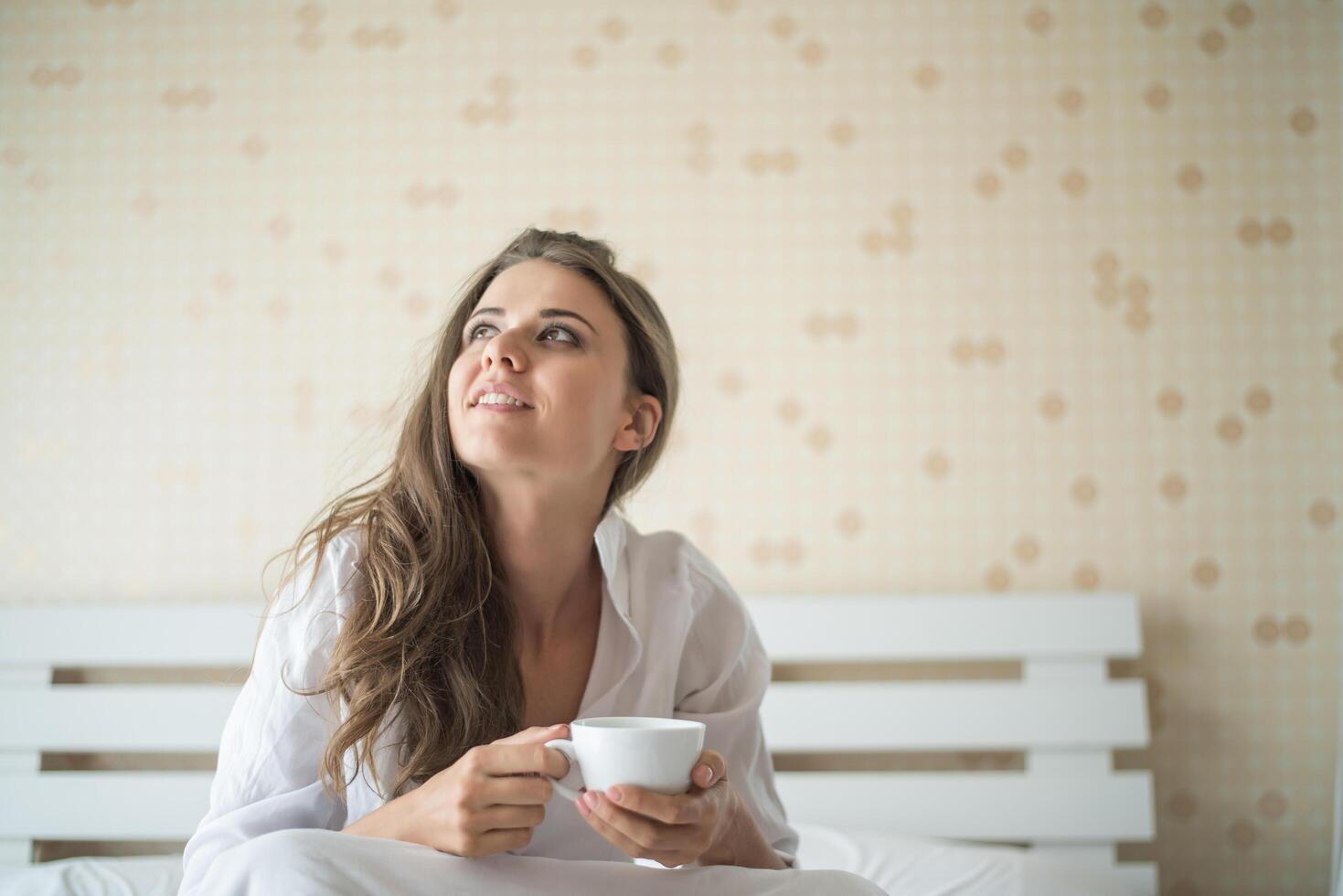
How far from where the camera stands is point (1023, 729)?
6.41 ft

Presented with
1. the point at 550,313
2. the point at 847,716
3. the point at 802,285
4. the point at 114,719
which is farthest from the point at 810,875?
the point at 114,719

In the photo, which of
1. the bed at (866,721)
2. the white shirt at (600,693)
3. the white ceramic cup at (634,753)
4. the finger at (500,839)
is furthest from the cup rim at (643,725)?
the bed at (866,721)

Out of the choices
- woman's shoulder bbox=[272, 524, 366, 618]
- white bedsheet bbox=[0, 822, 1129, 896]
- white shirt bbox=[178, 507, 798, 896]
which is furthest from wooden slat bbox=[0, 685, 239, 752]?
woman's shoulder bbox=[272, 524, 366, 618]

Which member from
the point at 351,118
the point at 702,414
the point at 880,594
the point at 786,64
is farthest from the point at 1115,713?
the point at 351,118

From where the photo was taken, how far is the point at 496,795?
2.75 ft

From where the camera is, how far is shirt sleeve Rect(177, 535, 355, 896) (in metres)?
1.00

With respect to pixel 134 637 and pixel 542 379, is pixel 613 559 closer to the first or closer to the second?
pixel 542 379

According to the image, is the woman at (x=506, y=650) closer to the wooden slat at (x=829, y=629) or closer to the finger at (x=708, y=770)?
the finger at (x=708, y=770)

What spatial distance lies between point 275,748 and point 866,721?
124 cm

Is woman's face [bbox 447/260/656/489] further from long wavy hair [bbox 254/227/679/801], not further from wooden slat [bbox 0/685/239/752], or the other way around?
wooden slat [bbox 0/685/239/752]

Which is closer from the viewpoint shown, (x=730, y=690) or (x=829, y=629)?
(x=730, y=690)

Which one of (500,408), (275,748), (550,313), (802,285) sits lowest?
(275,748)

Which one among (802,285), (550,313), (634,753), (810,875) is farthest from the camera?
(802,285)

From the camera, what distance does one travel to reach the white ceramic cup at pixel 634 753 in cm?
79
